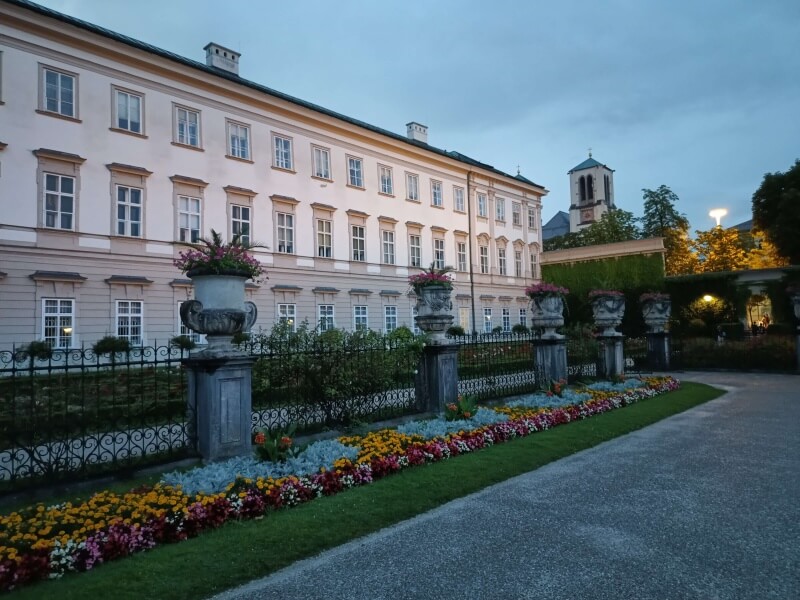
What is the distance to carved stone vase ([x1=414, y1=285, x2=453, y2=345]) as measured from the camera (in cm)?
1062

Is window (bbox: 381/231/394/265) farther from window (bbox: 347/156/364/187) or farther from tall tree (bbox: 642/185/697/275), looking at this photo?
tall tree (bbox: 642/185/697/275)

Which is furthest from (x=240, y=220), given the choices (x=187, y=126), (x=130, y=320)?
(x=130, y=320)

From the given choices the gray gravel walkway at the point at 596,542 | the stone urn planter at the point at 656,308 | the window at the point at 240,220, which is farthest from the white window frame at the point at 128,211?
the stone urn planter at the point at 656,308

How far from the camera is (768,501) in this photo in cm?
575

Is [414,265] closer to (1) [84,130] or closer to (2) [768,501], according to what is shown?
(1) [84,130]

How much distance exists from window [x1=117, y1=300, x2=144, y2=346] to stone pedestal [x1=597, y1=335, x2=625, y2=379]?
1782 centimetres

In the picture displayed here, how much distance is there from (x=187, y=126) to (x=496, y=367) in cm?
1987

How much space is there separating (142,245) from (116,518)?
20.7 metres

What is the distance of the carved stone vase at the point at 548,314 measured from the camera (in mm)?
13625

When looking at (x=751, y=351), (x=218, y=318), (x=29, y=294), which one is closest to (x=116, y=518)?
(x=218, y=318)

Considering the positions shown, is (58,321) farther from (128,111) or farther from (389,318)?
(389,318)

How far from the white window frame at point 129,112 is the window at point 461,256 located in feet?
73.9

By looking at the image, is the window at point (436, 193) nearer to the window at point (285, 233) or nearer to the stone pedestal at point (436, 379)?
the window at point (285, 233)

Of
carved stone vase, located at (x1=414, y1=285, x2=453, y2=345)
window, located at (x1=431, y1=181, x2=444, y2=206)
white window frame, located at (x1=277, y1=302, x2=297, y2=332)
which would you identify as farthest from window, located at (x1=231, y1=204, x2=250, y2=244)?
carved stone vase, located at (x1=414, y1=285, x2=453, y2=345)
